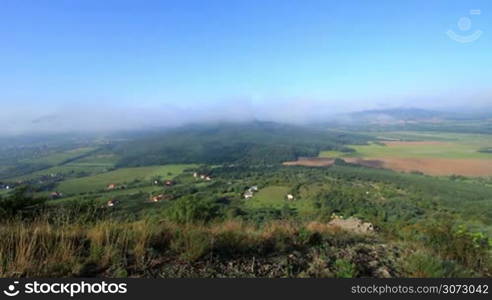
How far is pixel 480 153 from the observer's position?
58.2 meters

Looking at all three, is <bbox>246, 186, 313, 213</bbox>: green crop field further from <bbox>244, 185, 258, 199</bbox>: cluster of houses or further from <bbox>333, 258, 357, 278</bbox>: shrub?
<bbox>333, 258, 357, 278</bbox>: shrub

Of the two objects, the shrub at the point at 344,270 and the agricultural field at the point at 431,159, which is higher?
the shrub at the point at 344,270

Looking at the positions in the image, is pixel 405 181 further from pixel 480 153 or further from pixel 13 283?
pixel 13 283

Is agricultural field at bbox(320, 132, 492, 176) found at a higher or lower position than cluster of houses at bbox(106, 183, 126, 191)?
higher

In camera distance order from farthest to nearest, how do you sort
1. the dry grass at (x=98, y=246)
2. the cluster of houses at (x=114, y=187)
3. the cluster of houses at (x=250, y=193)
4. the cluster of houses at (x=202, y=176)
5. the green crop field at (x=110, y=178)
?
the cluster of houses at (x=202, y=176) → the cluster of houses at (x=114, y=187) → the green crop field at (x=110, y=178) → the cluster of houses at (x=250, y=193) → the dry grass at (x=98, y=246)

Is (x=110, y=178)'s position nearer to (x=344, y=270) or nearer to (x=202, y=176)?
(x=202, y=176)

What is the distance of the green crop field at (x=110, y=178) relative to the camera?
126 ft

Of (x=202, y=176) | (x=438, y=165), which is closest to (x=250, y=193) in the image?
(x=202, y=176)

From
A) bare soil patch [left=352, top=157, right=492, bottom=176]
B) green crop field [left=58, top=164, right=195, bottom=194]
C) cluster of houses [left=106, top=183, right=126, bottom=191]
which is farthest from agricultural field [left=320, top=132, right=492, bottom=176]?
cluster of houses [left=106, top=183, right=126, bottom=191]

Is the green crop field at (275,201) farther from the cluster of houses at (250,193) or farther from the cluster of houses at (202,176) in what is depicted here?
the cluster of houses at (202,176)

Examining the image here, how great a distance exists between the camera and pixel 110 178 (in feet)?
160

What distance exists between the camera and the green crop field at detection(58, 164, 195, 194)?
38.4 meters

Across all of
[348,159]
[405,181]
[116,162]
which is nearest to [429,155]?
[348,159]

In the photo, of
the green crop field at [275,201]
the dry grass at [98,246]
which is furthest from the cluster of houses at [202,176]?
the dry grass at [98,246]
